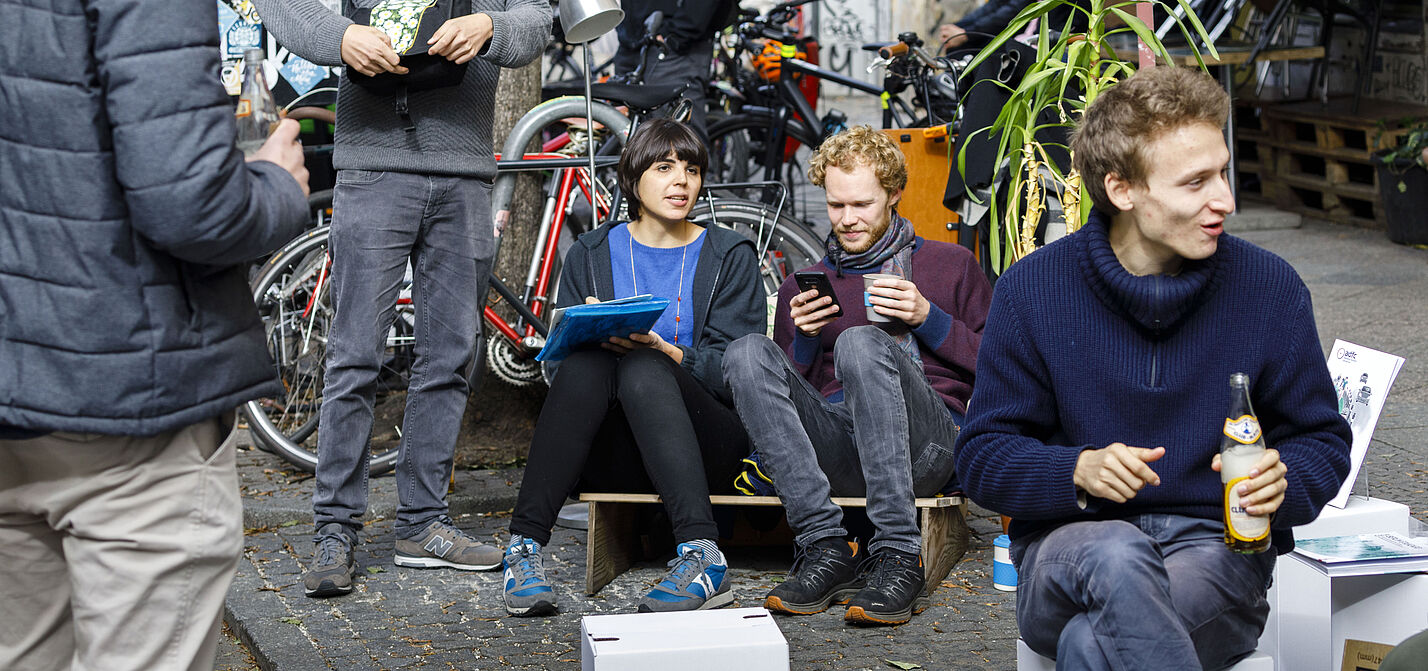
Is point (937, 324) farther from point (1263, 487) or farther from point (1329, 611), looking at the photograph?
point (1263, 487)

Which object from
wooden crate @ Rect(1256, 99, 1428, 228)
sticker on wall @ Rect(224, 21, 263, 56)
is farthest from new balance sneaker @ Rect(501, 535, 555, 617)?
wooden crate @ Rect(1256, 99, 1428, 228)

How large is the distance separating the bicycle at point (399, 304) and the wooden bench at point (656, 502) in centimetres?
120

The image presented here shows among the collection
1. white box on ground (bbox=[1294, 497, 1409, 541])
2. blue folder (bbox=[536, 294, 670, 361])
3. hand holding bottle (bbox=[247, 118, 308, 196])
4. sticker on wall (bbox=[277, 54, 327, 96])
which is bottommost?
white box on ground (bbox=[1294, 497, 1409, 541])

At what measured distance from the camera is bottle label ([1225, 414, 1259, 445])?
2.47 m

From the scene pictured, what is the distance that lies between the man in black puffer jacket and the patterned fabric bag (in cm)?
182

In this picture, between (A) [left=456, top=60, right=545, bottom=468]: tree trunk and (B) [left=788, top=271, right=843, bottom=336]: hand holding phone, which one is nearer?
(B) [left=788, top=271, right=843, bottom=336]: hand holding phone

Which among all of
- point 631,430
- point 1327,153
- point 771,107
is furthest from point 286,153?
Answer: point 1327,153

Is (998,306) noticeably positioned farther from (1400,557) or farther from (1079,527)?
(1400,557)

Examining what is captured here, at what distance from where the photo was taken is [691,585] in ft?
12.8

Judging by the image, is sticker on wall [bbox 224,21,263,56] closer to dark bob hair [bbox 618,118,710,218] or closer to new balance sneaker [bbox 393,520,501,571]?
dark bob hair [bbox 618,118,710,218]

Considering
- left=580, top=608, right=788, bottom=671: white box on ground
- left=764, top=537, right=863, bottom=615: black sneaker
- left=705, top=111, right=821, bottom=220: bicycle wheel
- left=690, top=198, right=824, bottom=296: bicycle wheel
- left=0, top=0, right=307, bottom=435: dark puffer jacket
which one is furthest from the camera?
left=705, top=111, right=821, bottom=220: bicycle wheel

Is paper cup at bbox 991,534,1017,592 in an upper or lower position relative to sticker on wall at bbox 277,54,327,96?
lower

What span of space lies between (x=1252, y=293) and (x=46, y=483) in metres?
2.02

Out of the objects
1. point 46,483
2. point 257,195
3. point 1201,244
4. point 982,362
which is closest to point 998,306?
point 982,362
